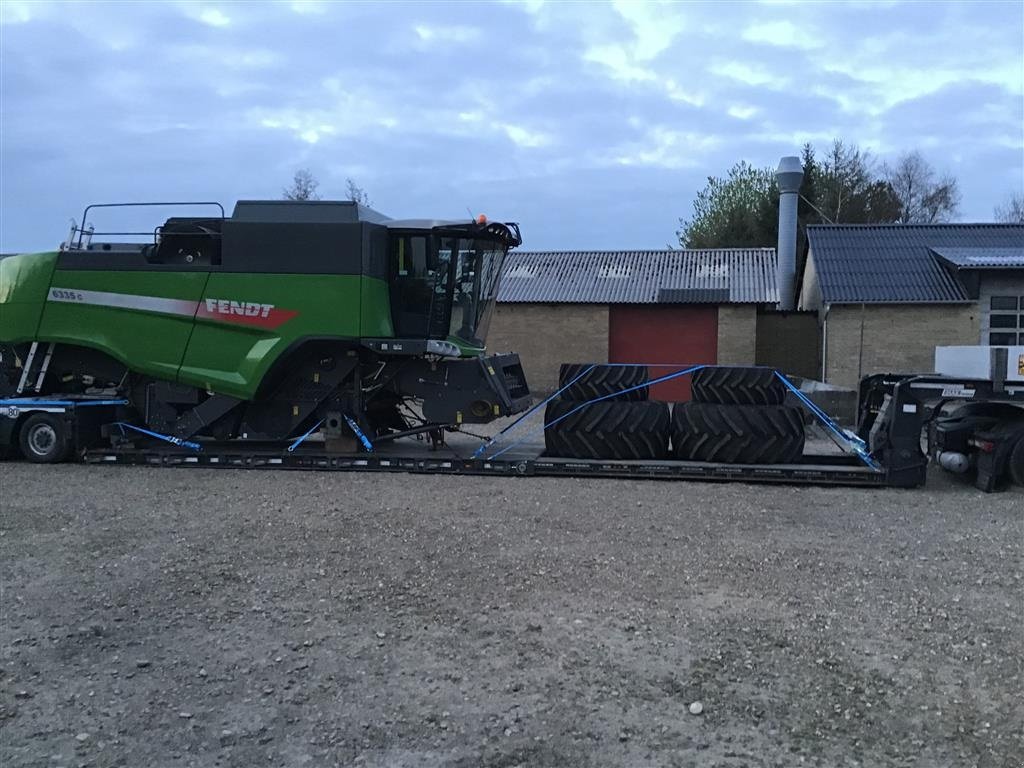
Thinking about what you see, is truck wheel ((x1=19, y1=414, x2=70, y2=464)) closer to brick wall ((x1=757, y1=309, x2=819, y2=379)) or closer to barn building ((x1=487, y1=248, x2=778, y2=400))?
barn building ((x1=487, y1=248, x2=778, y2=400))

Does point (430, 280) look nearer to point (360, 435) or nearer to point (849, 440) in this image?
point (360, 435)

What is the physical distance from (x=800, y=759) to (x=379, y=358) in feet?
28.9

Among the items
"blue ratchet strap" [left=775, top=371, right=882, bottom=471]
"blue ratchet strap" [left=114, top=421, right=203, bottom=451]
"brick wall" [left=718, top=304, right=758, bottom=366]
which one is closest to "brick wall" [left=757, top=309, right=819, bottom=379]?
"brick wall" [left=718, top=304, right=758, bottom=366]

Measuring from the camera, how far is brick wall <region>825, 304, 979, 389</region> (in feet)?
65.1

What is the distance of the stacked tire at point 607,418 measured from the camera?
1116 cm

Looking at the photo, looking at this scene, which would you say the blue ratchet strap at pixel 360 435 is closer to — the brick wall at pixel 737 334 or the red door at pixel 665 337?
the red door at pixel 665 337

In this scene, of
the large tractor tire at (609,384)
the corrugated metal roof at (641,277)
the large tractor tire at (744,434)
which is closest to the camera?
the large tractor tire at (744,434)

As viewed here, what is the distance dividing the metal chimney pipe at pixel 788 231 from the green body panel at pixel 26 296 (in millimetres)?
18630

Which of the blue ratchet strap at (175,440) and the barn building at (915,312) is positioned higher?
the barn building at (915,312)

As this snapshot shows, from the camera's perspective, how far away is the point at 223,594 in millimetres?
6051

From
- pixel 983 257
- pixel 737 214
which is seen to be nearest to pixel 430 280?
pixel 983 257

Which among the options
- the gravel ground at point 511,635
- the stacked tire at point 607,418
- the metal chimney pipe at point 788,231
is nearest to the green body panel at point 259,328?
the stacked tire at point 607,418

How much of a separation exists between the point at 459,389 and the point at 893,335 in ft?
40.7

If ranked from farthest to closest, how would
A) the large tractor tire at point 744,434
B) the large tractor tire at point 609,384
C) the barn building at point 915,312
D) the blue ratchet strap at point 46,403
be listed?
the barn building at point 915,312 → the blue ratchet strap at point 46,403 → the large tractor tire at point 609,384 → the large tractor tire at point 744,434
